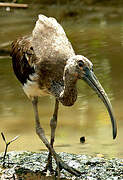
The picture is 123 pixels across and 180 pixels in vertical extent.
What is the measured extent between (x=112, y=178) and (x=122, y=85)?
421 centimetres

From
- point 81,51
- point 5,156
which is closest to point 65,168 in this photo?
point 5,156

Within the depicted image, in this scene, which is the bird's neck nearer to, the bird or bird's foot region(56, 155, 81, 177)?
the bird

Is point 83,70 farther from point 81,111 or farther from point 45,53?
point 81,111

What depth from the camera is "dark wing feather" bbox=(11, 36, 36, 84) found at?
614 cm

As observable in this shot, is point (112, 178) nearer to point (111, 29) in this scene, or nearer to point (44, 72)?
point (44, 72)

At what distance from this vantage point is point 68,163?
6.13 meters

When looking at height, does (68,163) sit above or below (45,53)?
below

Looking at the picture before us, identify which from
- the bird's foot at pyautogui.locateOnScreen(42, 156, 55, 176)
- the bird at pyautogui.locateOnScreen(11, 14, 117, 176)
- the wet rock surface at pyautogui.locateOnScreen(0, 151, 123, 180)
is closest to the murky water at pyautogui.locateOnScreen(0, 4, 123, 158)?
the wet rock surface at pyautogui.locateOnScreen(0, 151, 123, 180)

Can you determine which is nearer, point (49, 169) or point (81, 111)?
point (49, 169)

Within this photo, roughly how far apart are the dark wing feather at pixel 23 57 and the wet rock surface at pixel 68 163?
987mm

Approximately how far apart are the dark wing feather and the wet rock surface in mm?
987

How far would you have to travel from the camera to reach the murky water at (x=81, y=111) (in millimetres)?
7039

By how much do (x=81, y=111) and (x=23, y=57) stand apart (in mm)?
→ 2335

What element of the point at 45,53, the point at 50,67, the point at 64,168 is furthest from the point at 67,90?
the point at 64,168
